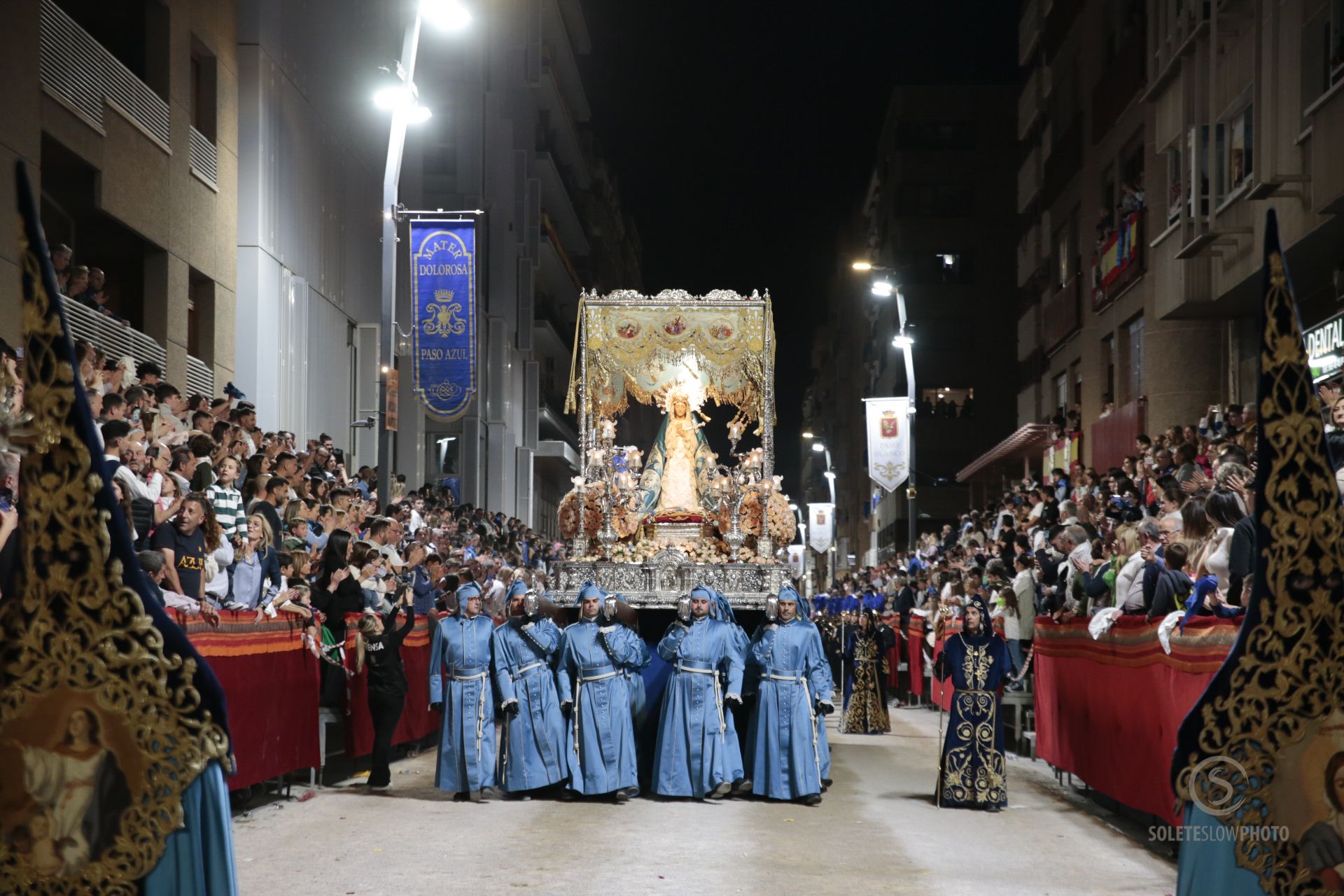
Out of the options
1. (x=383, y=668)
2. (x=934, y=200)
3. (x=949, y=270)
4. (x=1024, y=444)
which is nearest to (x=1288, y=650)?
(x=383, y=668)

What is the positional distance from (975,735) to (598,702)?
3485 mm

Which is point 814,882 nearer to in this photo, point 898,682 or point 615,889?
point 615,889

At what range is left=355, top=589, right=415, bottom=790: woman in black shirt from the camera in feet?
48.7

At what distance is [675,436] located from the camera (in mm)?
20375

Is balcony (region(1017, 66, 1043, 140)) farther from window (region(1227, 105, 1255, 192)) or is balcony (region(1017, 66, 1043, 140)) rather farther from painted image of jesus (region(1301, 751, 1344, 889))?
painted image of jesus (region(1301, 751, 1344, 889))

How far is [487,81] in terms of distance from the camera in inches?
1820

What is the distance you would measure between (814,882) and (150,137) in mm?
15639

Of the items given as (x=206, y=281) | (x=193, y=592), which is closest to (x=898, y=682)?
(x=206, y=281)

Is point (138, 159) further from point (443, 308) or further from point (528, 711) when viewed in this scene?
point (528, 711)

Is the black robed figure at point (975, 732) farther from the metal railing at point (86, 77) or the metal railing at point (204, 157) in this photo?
the metal railing at point (204, 157)

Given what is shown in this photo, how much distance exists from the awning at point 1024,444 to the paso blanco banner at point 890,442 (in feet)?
20.0

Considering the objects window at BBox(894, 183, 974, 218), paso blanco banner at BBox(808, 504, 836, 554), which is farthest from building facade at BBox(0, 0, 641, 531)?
window at BBox(894, 183, 974, 218)

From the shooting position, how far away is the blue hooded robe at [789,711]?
565 inches

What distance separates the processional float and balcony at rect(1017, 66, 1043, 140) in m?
24.2
